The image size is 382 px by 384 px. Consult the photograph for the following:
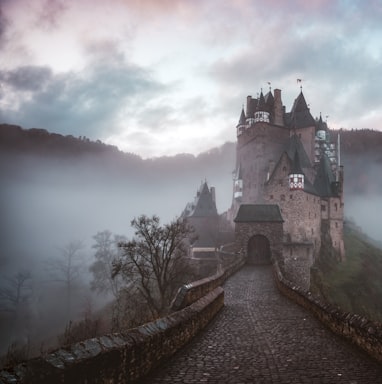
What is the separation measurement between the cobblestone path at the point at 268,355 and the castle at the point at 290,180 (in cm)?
2709

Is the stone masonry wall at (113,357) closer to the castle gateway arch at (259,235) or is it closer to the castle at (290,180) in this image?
the castle gateway arch at (259,235)

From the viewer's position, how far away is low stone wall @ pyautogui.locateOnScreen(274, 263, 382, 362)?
8078 millimetres

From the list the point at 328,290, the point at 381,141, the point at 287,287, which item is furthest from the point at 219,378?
the point at 381,141

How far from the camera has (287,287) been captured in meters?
17.9

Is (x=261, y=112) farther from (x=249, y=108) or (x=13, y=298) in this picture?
(x=13, y=298)

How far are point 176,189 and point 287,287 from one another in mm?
176953

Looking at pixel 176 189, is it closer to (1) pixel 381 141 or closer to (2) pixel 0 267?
(1) pixel 381 141

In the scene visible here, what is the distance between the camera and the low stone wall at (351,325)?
8078mm

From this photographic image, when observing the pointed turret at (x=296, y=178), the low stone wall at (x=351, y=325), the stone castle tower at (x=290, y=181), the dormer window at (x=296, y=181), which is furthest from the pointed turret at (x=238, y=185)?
the low stone wall at (x=351, y=325)

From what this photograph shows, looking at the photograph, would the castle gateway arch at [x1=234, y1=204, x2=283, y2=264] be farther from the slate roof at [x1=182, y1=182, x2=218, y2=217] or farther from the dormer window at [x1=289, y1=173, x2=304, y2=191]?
the slate roof at [x1=182, y1=182, x2=218, y2=217]

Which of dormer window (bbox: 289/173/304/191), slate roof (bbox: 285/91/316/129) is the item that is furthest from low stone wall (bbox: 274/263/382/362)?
slate roof (bbox: 285/91/316/129)

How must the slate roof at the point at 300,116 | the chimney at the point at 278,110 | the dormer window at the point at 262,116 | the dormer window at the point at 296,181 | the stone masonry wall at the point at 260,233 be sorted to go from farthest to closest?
the chimney at the point at 278,110 < the dormer window at the point at 262,116 < the slate roof at the point at 300,116 < the dormer window at the point at 296,181 < the stone masonry wall at the point at 260,233

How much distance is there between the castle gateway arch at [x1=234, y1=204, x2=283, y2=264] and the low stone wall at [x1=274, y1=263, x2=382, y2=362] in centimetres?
2159

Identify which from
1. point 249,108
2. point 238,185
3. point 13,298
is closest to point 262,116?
point 249,108
